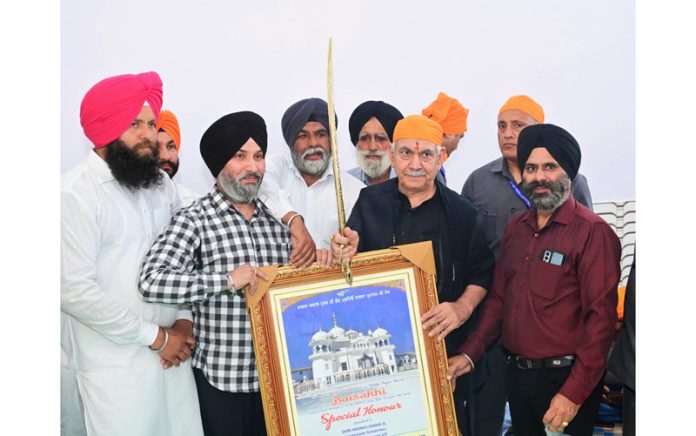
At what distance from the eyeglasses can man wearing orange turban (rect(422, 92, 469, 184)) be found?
2.15 feet

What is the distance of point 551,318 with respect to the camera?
2.45 m

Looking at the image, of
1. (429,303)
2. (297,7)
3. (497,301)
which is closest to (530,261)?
(497,301)

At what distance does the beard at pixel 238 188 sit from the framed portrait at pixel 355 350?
0.36 metres

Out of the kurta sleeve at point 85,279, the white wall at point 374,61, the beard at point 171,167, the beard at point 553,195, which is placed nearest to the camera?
the kurta sleeve at point 85,279

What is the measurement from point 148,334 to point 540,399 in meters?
1.44

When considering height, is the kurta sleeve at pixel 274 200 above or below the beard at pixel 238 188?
below

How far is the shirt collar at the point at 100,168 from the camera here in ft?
7.84

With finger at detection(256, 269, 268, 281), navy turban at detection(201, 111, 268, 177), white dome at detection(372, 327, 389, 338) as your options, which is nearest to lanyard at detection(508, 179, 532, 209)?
white dome at detection(372, 327, 389, 338)

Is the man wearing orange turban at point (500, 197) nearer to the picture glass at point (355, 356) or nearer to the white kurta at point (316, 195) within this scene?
the white kurta at point (316, 195)

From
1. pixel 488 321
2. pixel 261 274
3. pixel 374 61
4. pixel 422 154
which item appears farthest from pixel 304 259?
pixel 374 61

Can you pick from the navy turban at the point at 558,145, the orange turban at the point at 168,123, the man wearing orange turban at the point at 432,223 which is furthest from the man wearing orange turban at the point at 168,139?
the navy turban at the point at 558,145

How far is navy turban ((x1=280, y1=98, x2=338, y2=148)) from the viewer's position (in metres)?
3.04

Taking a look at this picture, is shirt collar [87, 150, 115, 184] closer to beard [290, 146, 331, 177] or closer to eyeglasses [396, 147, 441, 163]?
beard [290, 146, 331, 177]
